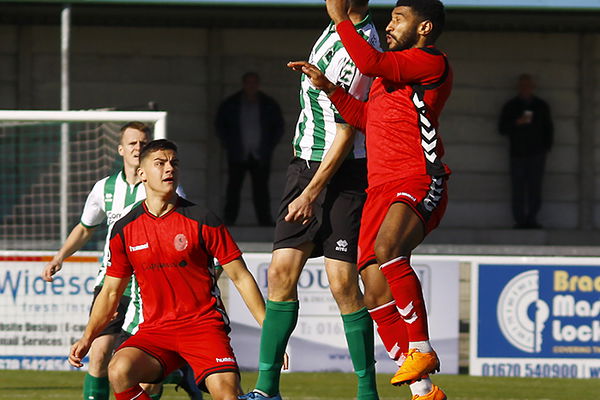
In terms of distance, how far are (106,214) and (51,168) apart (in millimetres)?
6568

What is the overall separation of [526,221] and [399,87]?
32.0ft

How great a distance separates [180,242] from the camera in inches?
269

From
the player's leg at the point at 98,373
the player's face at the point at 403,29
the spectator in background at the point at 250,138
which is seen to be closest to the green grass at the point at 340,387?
the player's leg at the point at 98,373

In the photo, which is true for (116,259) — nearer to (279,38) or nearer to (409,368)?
(409,368)

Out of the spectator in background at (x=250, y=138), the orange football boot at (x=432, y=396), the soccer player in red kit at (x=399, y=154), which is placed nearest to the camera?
the orange football boot at (x=432, y=396)

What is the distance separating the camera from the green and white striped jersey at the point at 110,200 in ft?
27.1

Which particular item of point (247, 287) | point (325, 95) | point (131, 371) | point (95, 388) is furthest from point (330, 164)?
point (95, 388)

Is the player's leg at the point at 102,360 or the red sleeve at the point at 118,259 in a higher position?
the red sleeve at the point at 118,259

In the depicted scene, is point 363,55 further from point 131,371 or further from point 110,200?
point 110,200

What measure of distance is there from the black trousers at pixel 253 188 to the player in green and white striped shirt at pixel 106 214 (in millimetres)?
6856

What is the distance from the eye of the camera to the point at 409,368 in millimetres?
6203

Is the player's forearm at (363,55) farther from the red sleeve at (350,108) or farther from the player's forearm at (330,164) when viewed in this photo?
the player's forearm at (330,164)

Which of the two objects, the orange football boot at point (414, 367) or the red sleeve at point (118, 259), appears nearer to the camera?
the orange football boot at point (414, 367)

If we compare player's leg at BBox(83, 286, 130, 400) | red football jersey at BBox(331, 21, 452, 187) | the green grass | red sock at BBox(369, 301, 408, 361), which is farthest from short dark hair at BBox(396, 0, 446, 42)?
the green grass
